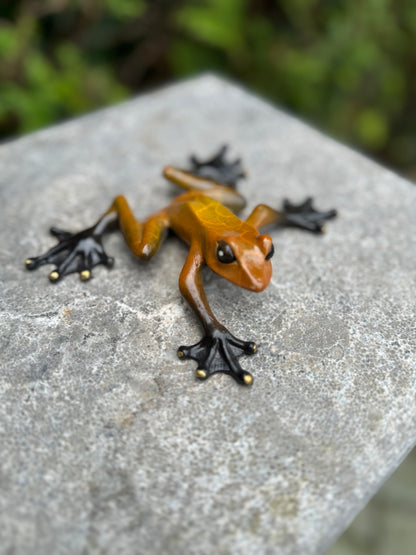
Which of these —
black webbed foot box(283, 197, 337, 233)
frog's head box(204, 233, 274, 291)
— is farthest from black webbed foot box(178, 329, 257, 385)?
black webbed foot box(283, 197, 337, 233)

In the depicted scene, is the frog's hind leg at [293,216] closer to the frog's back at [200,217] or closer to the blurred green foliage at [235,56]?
the frog's back at [200,217]

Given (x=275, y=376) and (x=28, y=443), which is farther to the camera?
(x=275, y=376)

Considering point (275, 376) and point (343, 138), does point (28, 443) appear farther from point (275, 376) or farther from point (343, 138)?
point (343, 138)

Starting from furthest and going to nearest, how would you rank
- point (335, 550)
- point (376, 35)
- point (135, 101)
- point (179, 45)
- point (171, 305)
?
point (179, 45)
point (376, 35)
point (135, 101)
point (335, 550)
point (171, 305)

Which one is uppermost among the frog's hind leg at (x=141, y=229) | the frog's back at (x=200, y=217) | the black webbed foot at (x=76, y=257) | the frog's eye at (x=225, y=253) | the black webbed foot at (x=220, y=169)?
the frog's eye at (x=225, y=253)

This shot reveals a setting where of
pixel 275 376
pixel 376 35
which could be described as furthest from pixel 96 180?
pixel 376 35

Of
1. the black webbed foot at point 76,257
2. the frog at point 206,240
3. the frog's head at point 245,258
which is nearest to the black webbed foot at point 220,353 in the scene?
the frog at point 206,240

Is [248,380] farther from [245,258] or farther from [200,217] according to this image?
[200,217]
